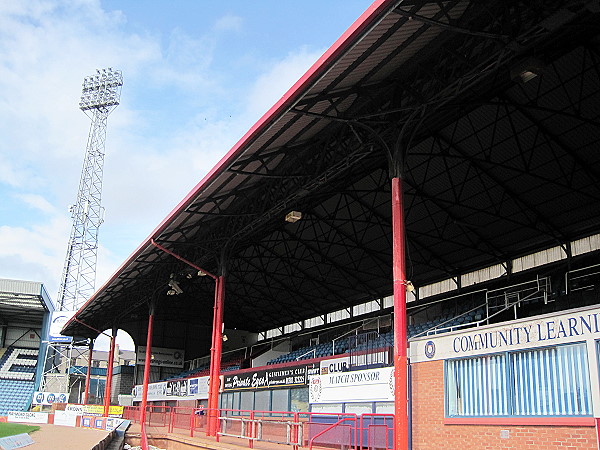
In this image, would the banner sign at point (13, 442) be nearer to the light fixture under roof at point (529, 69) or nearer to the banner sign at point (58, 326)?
the light fixture under roof at point (529, 69)

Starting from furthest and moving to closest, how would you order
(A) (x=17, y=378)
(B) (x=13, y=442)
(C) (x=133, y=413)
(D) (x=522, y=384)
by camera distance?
1. (A) (x=17, y=378)
2. (C) (x=133, y=413)
3. (B) (x=13, y=442)
4. (D) (x=522, y=384)

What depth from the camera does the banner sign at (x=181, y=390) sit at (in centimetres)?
3987

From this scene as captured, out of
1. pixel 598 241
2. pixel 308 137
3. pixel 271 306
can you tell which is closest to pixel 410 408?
pixel 308 137

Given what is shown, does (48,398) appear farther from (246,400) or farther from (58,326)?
(246,400)

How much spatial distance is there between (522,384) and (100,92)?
80903 mm

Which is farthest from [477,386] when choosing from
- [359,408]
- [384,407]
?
[359,408]

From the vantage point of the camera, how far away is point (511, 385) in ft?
46.7

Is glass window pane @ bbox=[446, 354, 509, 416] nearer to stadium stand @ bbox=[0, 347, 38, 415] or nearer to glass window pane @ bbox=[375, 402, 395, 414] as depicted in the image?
glass window pane @ bbox=[375, 402, 395, 414]

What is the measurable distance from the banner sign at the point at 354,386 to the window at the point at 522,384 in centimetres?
445

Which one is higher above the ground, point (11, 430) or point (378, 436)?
point (378, 436)

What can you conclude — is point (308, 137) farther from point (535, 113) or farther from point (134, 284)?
point (134, 284)

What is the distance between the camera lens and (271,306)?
53.1 metres

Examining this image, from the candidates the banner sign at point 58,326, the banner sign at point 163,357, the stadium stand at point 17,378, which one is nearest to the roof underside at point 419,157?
the banner sign at point 58,326

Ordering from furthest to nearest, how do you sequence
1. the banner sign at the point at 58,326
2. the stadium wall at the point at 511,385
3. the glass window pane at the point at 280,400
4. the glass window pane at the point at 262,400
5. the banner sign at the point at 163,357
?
the banner sign at the point at 163,357 → the banner sign at the point at 58,326 → the glass window pane at the point at 262,400 → the glass window pane at the point at 280,400 → the stadium wall at the point at 511,385
